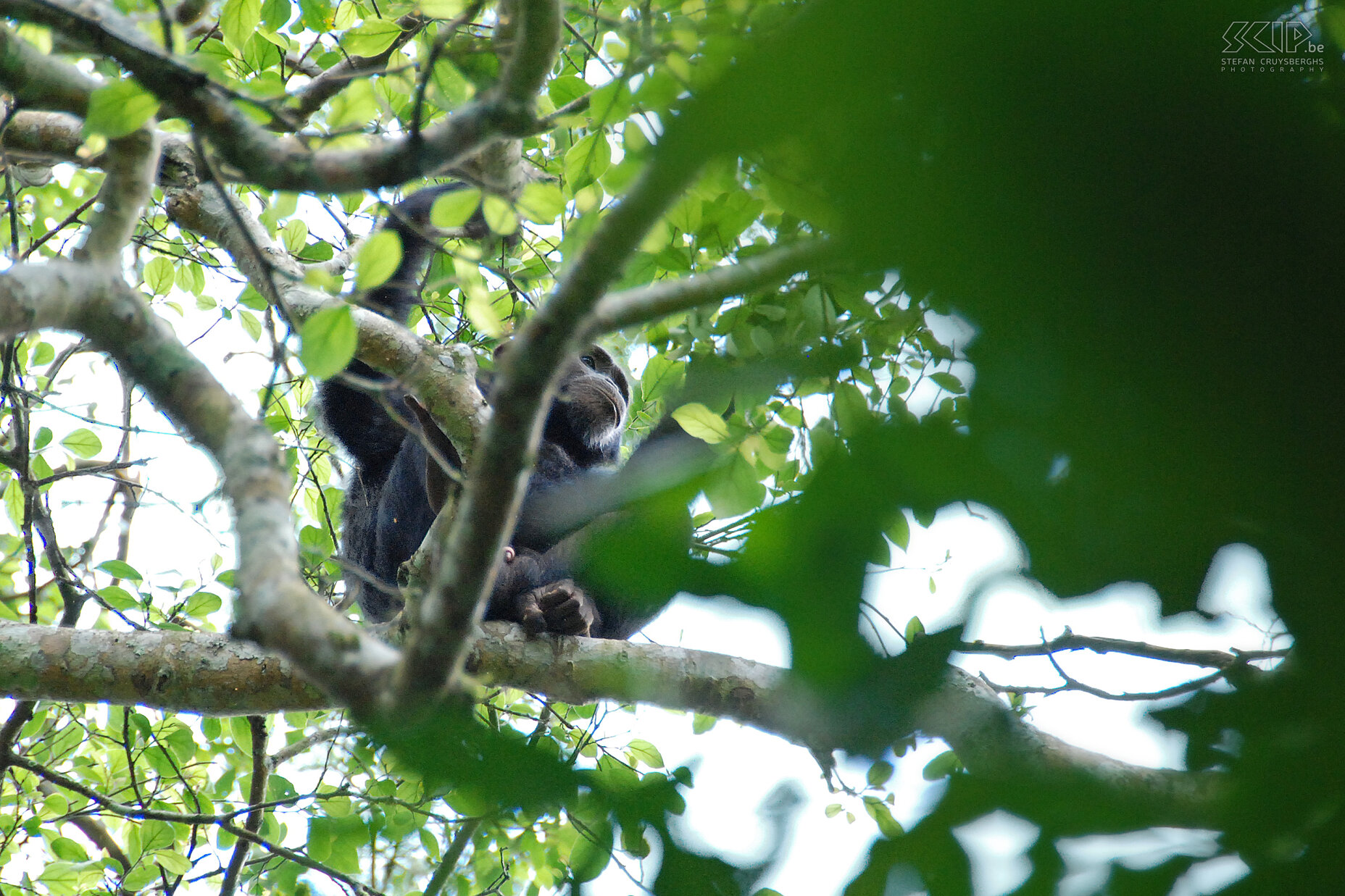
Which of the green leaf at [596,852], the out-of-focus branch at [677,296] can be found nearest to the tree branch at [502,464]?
the out-of-focus branch at [677,296]

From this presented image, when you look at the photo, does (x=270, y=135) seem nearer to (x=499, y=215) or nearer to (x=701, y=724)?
(x=499, y=215)

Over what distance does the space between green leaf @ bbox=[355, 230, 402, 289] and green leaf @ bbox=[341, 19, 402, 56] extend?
4.40ft

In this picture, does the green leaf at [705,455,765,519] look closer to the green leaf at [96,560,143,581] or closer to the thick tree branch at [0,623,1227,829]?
the thick tree branch at [0,623,1227,829]

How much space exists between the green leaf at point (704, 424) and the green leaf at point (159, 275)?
2621 millimetres

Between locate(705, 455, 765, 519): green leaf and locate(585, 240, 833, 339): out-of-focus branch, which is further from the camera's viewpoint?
locate(585, 240, 833, 339): out-of-focus branch

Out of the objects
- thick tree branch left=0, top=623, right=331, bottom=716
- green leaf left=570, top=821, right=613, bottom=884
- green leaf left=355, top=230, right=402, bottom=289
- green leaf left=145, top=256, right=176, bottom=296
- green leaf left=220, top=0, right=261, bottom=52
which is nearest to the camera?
green leaf left=570, top=821, right=613, bottom=884

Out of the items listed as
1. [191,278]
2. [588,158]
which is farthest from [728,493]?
[191,278]

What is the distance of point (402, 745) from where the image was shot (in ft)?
1.90

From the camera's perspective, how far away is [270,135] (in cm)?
135

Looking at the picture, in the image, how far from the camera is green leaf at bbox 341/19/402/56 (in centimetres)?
241

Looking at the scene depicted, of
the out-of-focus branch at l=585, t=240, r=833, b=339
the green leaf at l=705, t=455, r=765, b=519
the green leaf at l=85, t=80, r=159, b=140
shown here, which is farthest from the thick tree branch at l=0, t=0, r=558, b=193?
the green leaf at l=705, t=455, r=765, b=519

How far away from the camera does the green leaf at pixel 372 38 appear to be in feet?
7.89

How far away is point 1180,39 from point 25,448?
360 cm

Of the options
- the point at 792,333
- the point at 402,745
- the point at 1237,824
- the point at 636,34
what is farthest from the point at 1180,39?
the point at 636,34
